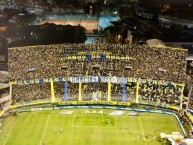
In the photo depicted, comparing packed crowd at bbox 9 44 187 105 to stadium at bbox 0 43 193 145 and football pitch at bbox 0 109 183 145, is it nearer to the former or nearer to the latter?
stadium at bbox 0 43 193 145

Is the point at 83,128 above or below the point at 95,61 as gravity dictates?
below

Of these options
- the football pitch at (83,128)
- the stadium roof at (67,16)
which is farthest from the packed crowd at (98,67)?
the stadium roof at (67,16)

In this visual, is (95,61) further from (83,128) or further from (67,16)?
(67,16)

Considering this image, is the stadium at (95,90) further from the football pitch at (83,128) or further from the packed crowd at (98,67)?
the football pitch at (83,128)

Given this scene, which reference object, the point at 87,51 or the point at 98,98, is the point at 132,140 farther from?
the point at 87,51

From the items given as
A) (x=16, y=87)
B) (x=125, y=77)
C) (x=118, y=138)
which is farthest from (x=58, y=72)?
(x=118, y=138)

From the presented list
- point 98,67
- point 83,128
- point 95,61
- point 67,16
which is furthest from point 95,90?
point 67,16
